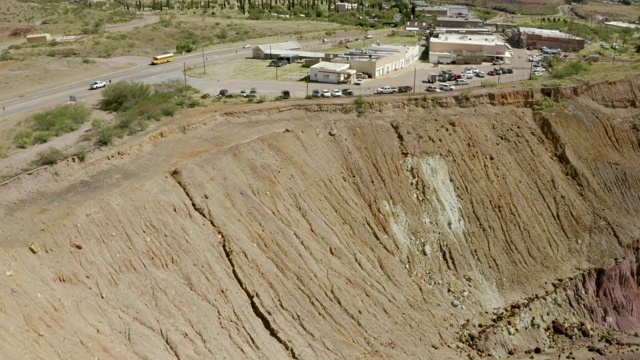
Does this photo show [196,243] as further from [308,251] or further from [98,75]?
[98,75]

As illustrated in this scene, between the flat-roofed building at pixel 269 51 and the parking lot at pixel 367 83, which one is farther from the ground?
the flat-roofed building at pixel 269 51

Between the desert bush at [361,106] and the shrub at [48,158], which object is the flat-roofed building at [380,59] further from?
the shrub at [48,158]

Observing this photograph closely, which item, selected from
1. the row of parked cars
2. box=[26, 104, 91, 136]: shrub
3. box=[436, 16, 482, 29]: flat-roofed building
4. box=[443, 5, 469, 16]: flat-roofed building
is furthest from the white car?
box=[443, 5, 469, 16]: flat-roofed building

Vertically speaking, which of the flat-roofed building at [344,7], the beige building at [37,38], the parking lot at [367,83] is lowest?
the parking lot at [367,83]

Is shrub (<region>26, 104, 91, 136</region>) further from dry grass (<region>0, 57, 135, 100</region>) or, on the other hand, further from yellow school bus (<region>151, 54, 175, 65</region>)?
yellow school bus (<region>151, 54, 175, 65</region>)

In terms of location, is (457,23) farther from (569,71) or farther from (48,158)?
(48,158)

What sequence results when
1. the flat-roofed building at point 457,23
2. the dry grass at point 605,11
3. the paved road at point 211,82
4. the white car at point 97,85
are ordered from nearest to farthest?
the paved road at point 211,82 < the white car at point 97,85 < the flat-roofed building at point 457,23 < the dry grass at point 605,11

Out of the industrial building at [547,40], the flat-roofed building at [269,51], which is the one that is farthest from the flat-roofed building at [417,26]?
the flat-roofed building at [269,51]

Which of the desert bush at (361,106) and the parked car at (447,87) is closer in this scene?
the desert bush at (361,106)

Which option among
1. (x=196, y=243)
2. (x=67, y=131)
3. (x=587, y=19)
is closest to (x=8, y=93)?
(x=67, y=131)
